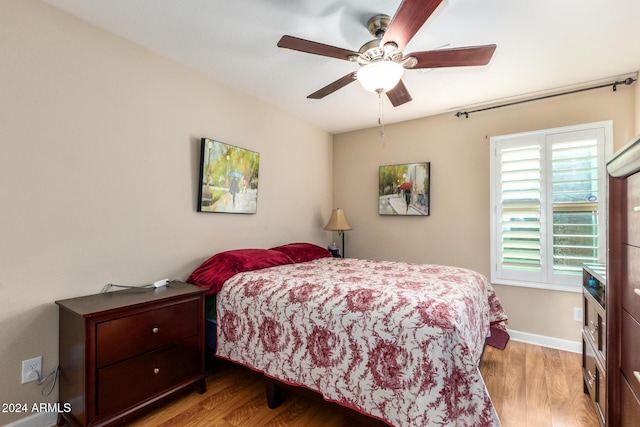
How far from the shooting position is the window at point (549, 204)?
2646 millimetres

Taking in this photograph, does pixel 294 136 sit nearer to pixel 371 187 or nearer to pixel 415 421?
pixel 371 187

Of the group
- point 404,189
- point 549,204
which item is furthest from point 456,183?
point 549,204

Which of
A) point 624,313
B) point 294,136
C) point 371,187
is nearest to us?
point 624,313

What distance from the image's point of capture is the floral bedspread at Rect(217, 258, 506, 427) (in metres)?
1.31

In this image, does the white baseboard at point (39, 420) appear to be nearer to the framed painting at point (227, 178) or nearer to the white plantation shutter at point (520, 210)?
the framed painting at point (227, 178)

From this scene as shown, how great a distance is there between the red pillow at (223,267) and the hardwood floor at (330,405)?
0.70 meters

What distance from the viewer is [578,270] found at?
2.72 m

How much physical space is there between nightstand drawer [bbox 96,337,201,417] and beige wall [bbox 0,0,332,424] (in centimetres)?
47

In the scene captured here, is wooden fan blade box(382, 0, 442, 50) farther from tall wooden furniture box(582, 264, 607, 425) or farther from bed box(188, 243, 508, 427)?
tall wooden furniture box(582, 264, 607, 425)

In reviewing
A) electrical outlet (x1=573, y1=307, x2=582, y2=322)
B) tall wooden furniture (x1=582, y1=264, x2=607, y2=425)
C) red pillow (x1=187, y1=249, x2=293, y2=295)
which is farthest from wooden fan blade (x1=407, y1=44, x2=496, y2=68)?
electrical outlet (x1=573, y1=307, x2=582, y2=322)

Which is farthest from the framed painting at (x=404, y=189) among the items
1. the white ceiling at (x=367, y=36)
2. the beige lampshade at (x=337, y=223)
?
the white ceiling at (x=367, y=36)

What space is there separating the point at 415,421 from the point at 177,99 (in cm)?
262

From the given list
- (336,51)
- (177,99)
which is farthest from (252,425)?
(177,99)

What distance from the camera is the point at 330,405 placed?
166cm
